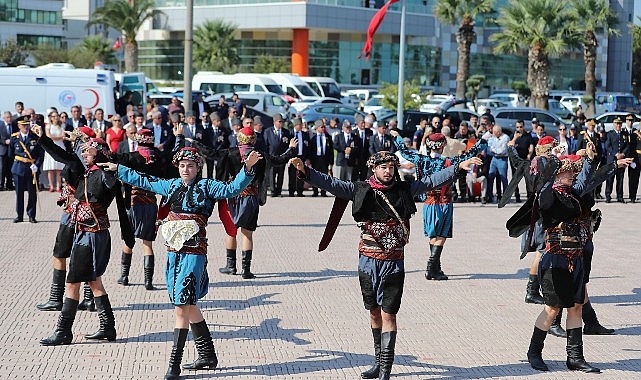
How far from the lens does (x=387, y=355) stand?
803cm

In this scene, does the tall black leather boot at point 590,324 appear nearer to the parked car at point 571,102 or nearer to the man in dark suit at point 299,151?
the man in dark suit at point 299,151

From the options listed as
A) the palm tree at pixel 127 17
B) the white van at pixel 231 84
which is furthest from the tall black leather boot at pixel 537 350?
the palm tree at pixel 127 17

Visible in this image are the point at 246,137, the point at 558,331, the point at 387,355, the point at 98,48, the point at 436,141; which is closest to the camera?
the point at 387,355

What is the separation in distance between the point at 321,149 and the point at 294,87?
86.6ft

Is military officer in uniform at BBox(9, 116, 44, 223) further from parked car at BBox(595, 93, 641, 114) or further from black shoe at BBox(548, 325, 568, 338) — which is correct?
parked car at BBox(595, 93, 641, 114)

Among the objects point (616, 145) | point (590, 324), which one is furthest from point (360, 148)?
point (590, 324)

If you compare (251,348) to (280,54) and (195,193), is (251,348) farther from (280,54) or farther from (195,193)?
(280,54)

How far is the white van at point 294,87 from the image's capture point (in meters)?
49.9

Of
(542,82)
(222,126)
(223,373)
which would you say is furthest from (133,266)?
(542,82)

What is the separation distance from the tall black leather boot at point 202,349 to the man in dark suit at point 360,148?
15.7 meters

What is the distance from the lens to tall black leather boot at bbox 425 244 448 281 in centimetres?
1290

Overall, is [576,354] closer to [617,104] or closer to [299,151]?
[299,151]

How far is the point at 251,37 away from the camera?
247 ft

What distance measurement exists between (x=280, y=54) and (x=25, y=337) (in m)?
65.9
